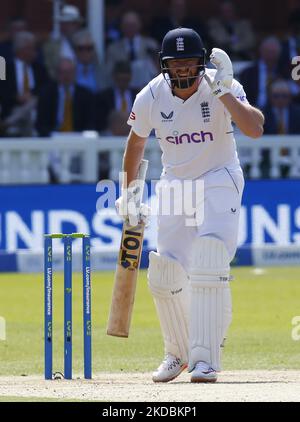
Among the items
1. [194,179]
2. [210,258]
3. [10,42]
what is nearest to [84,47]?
[10,42]

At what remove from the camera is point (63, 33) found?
18.2m

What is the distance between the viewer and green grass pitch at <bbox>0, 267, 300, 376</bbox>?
359 inches

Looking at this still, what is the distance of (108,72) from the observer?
1759 centimetres

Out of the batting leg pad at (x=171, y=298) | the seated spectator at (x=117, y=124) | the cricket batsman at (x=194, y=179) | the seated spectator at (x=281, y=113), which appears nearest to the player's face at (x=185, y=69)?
the cricket batsman at (x=194, y=179)

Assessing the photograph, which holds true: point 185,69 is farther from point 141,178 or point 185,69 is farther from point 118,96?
point 118,96

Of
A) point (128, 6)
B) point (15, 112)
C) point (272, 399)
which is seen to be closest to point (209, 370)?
point (272, 399)

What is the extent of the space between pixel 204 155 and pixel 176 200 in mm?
305

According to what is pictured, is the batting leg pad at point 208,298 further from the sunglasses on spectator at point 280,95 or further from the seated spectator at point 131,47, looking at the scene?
the seated spectator at point 131,47

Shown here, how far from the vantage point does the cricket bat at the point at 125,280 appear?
317 inches

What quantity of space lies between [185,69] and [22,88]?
9282 millimetres

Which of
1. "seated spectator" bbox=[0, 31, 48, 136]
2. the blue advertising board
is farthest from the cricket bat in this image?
"seated spectator" bbox=[0, 31, 48, 136]

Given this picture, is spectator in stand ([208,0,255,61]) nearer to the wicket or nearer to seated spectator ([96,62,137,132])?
seated spectator ([96,62,137,132])

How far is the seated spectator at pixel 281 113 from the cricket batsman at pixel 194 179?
8.65 m

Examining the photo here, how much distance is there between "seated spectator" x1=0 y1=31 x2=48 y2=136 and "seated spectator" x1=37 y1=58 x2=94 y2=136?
241 mm
